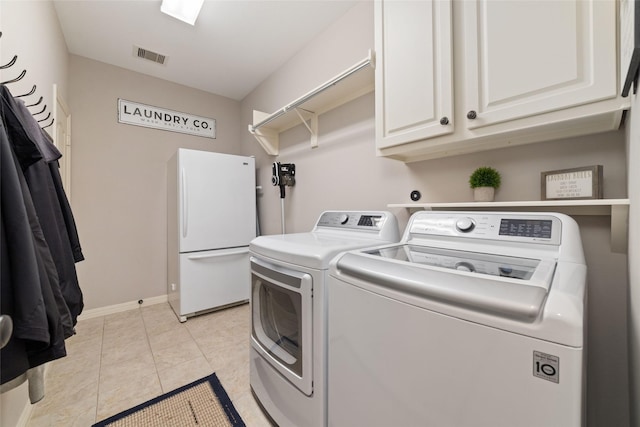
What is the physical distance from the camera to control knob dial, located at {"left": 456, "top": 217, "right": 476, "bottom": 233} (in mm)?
1183

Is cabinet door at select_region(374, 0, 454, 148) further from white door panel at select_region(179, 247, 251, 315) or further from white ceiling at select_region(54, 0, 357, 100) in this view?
white door panel at select_region(179, 247, 251, 315)

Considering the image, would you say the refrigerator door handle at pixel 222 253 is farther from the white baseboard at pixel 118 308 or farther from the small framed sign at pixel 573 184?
the small framed sign at pixel 573 184

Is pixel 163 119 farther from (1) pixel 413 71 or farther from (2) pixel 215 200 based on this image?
(1) pixel 413 71

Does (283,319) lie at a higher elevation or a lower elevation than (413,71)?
lower

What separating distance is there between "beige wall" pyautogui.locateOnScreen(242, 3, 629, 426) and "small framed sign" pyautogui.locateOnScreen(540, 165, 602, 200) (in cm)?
8

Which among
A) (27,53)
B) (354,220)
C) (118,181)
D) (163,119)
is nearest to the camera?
(27,53)

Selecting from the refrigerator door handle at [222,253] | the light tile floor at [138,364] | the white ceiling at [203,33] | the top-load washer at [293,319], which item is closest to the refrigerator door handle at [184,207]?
the refrigerator door handle at [222,253]

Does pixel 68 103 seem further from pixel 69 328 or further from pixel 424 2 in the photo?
pixel 424 2

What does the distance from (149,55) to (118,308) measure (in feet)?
8.98

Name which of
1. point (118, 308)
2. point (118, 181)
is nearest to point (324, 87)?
point (118, 181)

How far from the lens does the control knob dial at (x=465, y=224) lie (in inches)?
46.6

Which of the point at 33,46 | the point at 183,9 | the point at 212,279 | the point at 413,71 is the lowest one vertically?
the point at 212,279

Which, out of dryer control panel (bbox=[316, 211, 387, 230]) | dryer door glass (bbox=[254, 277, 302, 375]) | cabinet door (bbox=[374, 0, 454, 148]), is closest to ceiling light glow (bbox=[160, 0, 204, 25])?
cabinet door (bbox=[374, 0, 454, 148])

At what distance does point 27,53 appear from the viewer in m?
1.46
